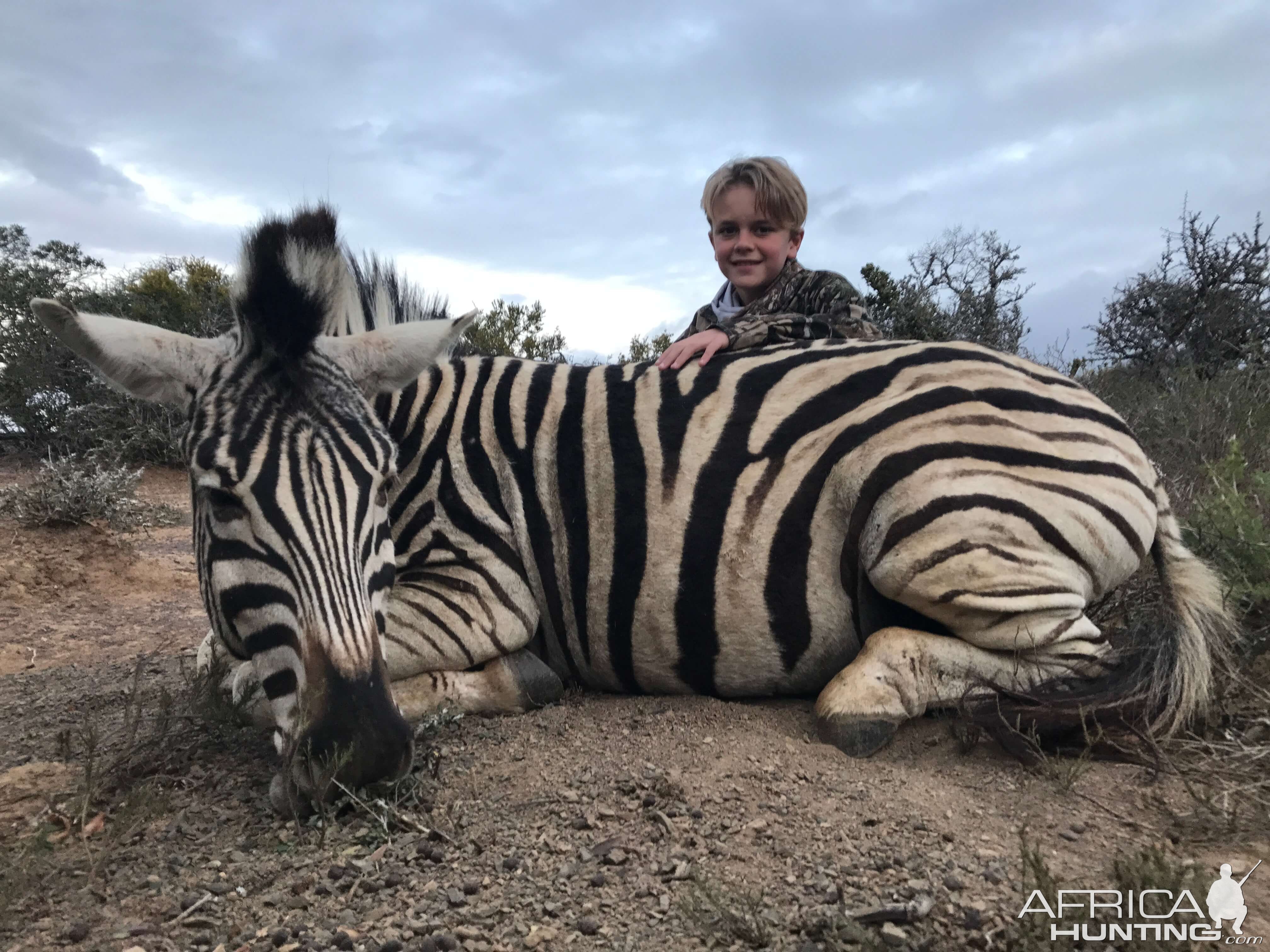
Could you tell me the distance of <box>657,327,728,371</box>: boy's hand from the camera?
3592 millimetres

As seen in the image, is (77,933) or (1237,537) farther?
(1237,537)

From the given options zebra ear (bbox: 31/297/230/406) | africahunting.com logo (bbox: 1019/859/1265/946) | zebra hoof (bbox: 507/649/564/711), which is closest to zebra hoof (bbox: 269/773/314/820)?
zebra hoof (bbox: 507/649/564/711)

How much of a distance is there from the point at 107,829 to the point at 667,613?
6.33 feet

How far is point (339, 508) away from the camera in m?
2.46

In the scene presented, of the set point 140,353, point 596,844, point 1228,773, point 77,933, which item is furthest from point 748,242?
point 77,933

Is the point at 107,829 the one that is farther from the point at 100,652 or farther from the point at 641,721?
the point at 100,652

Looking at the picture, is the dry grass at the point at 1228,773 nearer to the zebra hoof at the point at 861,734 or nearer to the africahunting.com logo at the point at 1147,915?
the africahunting.com logo at the point at 1147,915

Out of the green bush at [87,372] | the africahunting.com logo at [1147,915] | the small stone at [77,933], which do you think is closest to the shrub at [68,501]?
the green bush at [87,372]

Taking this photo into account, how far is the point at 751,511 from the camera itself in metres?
3.14

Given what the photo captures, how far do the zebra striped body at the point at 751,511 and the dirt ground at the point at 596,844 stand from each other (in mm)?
→ 345

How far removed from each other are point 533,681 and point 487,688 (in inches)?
7.5

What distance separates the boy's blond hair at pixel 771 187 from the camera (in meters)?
4.85

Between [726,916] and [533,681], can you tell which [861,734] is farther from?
[533,681]

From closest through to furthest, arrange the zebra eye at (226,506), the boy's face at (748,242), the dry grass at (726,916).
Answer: the dry grass at (726,916)
the zebra eye at (226,506)
the boy's face at (748,242)
